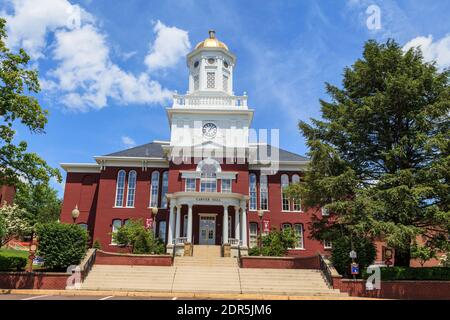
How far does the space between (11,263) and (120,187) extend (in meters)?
14.6

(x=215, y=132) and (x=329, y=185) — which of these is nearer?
(x=329, y=185)

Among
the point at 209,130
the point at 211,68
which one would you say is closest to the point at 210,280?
the point at 209,130

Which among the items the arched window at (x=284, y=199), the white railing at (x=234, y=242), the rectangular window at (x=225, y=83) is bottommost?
the white railing at (x=234, y=242)

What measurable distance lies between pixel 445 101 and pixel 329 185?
7390 millimetres

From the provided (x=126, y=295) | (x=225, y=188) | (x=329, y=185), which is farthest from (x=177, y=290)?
(x=225, y=188)

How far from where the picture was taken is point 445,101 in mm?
18922

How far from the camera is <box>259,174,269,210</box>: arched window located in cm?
3345

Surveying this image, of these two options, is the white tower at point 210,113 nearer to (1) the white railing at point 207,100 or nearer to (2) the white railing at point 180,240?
(1) the white railing at point 207,100

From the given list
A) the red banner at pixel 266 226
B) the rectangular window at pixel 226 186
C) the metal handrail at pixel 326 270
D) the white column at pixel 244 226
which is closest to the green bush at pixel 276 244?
the white column at pixel 244 226

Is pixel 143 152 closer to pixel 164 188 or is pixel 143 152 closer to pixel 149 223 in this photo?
pixel 164 188

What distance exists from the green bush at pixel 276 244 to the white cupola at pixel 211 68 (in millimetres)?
14994

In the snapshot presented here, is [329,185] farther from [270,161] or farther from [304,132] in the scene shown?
[270,161]

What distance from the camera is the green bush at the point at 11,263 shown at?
19.1m
